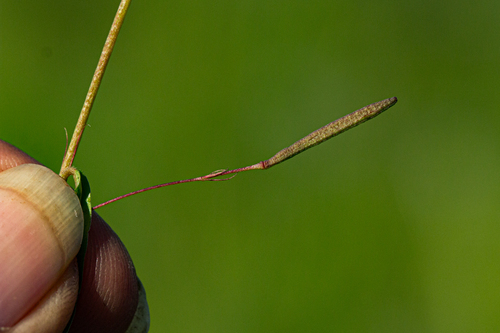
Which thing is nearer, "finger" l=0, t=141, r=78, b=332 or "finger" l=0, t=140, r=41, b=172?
"finger" l=0, t=141, r=78, b=332

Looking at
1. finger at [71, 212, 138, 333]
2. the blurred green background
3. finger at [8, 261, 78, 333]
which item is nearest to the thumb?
finger at [8, 261, 78, 333]

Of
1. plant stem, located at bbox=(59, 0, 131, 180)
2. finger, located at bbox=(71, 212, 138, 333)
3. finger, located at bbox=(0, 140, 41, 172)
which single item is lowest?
finger, located at bbox=(71, 212, 138, 333)

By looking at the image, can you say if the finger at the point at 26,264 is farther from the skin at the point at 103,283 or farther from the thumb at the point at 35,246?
the skin at the point at 103,283

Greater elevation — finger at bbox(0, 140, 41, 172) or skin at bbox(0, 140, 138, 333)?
finger at bbox(0, 140, 41, 172)

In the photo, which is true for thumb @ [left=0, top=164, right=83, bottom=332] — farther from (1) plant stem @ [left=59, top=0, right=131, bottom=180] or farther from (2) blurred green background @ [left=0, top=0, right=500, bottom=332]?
(2) blurred green background @ [left=0, top=0, right=500, bottom=332]

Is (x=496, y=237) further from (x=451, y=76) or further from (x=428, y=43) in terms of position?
(x=428, y=43)

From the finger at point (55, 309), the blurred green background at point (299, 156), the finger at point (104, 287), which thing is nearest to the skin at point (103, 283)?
the finger at point (104, 287)

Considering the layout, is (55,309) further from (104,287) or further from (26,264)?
(104,287)

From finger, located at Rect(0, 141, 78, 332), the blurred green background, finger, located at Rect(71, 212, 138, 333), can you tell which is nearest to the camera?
finger, located at Rect(0, 141, 78, 332)

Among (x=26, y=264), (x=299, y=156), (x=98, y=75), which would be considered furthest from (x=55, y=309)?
(x=299, y=156)
